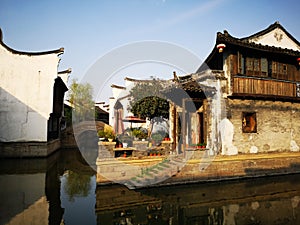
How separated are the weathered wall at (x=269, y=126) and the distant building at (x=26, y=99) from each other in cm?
1148

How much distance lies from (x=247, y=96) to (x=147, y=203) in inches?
249

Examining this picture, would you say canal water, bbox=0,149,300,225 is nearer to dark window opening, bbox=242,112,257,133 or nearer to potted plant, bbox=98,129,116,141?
potted plant, bbox=98,129,116,141

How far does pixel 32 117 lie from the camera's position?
14625 millimetres

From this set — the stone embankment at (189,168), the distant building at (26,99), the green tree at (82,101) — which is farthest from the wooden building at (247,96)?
the green tree at (82,101)

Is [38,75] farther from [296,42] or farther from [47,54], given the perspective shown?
[296,42]

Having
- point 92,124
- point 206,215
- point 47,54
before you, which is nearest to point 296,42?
point 206,215

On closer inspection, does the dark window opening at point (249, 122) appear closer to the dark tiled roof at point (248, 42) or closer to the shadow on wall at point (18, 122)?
the dark tiled roof at point (248, 42)

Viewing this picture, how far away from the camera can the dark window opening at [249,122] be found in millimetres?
10156

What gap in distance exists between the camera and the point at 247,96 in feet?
32.6

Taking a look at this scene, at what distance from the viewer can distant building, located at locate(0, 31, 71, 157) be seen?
1412 centimetres

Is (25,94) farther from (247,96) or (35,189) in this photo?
(247,96)

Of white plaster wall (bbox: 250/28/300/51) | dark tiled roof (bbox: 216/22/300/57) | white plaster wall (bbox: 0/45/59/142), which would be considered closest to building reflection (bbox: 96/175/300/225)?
dark tiled roof (bbox: 216/22/300/57)

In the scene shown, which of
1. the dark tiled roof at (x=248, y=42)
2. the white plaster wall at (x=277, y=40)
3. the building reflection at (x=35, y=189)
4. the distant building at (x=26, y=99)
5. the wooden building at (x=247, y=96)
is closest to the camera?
the building reflection at (x=35, y=189)

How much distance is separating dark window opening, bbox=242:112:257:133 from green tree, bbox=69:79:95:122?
1913cm
